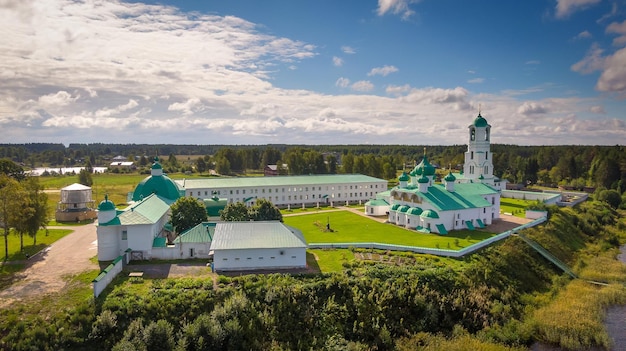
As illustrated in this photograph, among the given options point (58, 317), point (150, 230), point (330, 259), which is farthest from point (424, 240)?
point (58, 317)

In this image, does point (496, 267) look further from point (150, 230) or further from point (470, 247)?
point (150, 230)

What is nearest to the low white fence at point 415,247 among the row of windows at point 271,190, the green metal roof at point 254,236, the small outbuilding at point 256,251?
the green metal roof at point 254,236

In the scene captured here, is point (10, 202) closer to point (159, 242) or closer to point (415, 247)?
point (159, 242)

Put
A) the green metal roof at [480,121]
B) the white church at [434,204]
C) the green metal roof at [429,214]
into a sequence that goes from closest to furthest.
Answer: the green metal roof at [429,214]
the white church at [434,204]
the green metal roof at [480,121]

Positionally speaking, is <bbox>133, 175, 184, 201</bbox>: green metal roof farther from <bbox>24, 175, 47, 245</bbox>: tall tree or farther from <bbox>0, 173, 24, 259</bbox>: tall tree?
<bbox>0, 173, 24, 259</bbox>: tall tree

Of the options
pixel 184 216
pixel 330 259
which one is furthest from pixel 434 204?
pixel 184 216

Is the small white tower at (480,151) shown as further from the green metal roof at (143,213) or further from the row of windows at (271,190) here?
the green metal roof at (143,213)

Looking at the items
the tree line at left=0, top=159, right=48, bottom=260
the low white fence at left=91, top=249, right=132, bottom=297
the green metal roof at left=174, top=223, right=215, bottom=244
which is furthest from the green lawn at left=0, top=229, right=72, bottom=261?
the green metal roof at left=174, top=223, right=215, bottom=244
